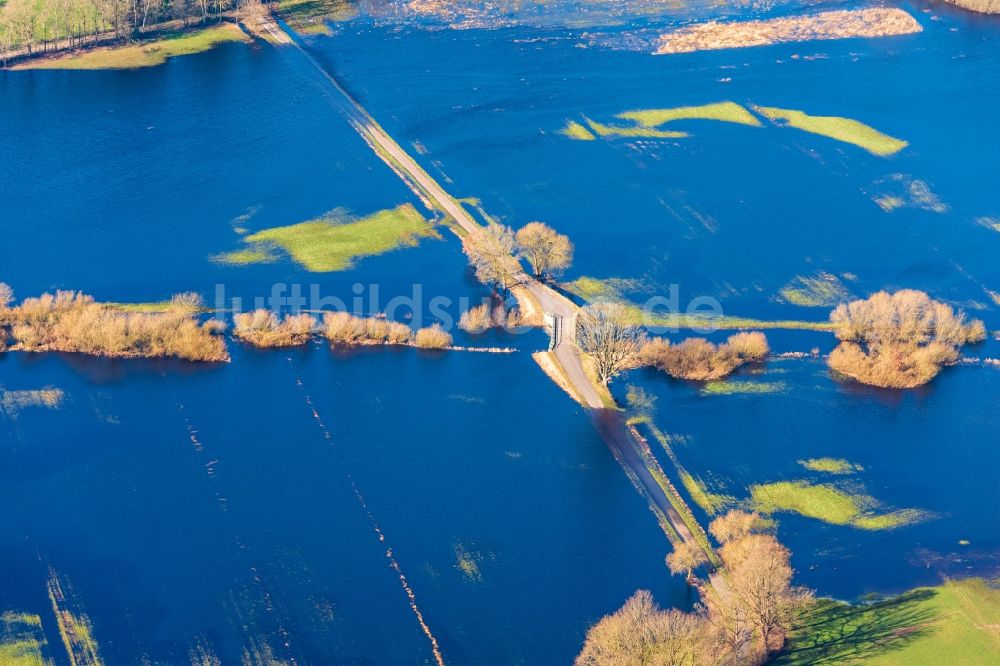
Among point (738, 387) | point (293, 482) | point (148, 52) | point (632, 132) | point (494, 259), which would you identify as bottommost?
point (293, 482)

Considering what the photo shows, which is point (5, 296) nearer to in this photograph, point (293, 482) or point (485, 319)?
point (293, 482)

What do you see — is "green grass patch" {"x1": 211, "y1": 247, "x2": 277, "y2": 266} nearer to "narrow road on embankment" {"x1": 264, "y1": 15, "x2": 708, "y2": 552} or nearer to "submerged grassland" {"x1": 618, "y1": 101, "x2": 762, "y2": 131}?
"narrow road on embankment" {"x1": 264, "y1": 15, "x2": 708, "y2": 552}

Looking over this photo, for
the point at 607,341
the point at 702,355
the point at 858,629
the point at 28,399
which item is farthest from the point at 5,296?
the point at 858,629

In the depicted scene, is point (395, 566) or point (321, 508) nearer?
point (395, 566)

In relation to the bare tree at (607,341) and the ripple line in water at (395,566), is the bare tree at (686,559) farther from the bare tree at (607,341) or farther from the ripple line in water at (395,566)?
Answer: the bare tree at (607,341)

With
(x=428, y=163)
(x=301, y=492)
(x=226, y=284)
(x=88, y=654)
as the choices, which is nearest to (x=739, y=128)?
(x=428, y=163)

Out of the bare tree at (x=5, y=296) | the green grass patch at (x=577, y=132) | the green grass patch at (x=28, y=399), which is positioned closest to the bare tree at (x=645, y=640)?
the green grass patch at (x=28, y=399)
